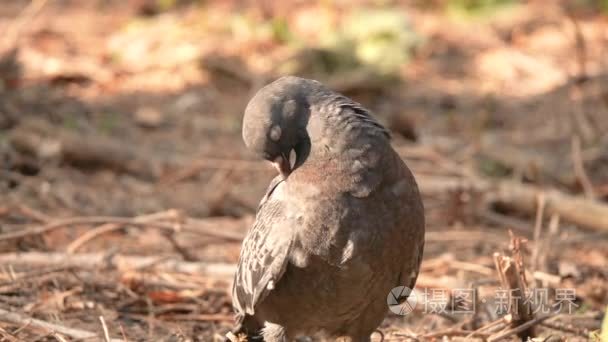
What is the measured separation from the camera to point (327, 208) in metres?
3.76

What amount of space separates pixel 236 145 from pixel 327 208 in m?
4.96

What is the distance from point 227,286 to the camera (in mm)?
5391

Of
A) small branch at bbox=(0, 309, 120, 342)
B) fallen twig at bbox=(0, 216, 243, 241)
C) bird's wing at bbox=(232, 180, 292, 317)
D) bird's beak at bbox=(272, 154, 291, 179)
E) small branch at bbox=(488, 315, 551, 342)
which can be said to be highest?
bird's beak at bbox=(272, 154, 291, 179)

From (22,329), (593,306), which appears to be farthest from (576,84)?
(22,329)

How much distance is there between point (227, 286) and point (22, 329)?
4.49ft

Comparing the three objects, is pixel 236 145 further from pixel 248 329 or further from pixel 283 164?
pixel 283 164

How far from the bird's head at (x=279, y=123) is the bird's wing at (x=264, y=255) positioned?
25 cm

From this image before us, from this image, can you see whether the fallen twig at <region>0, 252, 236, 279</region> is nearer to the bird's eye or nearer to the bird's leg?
the bird's leg

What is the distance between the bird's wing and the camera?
3898mm

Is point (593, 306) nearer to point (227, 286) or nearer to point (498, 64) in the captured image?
point (227, 286)

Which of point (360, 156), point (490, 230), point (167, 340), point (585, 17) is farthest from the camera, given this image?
point (585, 17)

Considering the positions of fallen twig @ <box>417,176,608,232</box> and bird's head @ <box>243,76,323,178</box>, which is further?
fallen twig @ <box>417,176,608,232</box>

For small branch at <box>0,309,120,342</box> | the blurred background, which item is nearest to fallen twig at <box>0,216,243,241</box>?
the blurred background

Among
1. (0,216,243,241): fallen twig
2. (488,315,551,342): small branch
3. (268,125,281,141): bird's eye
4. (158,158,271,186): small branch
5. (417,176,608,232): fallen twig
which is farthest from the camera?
(158,158,271,186): small branch
